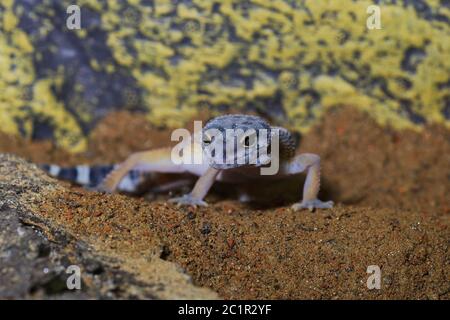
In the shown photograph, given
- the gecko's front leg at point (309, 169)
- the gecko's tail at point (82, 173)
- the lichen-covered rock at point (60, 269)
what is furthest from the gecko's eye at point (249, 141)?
the gecko's tail at point (82, 173)

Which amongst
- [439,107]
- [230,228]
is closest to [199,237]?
[230,228]

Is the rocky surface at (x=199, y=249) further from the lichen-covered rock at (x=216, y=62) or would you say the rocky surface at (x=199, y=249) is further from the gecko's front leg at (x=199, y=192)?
the lichen-covered rock at (x=216, y=62)

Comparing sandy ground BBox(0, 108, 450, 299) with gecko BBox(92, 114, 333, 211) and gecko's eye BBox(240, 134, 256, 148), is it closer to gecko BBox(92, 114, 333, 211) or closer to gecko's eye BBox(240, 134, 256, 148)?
gecko BBox(92, 114, 333, 211)

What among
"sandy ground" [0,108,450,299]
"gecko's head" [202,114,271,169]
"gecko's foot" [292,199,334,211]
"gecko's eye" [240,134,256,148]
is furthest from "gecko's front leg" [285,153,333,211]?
"gecko's eye" [240,134,256,148]

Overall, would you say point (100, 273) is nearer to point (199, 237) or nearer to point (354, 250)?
point (199, 237)

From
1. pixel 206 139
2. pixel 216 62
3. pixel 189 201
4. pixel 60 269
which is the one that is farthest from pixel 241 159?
pixel 216 62

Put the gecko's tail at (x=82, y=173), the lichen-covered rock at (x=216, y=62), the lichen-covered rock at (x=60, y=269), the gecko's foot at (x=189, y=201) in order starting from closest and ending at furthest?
the lichen-covered rock at (x=60, y=269), the gecko's foot at (x=189, y=201), the lichen-covered rock at (x=216, y=62), the gecko's tail at (x=82, y=173)

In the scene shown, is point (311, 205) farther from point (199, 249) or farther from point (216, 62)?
point (216, 62)

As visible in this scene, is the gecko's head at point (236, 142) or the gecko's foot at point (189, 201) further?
the gecko's foot at point (189, 201)
